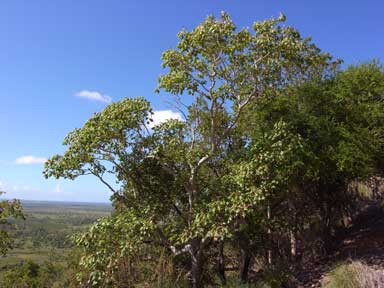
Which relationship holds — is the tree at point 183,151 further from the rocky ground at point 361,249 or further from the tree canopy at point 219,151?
the rocky ground at point 361,249

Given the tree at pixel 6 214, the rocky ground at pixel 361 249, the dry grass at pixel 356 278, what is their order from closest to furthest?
1. the dry grass at pixel 356 278
2. the tree at pixel 6 214
3. the rocky ground at pixel 361 249

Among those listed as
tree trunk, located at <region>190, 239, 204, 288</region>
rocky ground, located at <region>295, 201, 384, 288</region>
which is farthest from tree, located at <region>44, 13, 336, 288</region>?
rocky ground, located at <region>295, 201, 384, 288</region>

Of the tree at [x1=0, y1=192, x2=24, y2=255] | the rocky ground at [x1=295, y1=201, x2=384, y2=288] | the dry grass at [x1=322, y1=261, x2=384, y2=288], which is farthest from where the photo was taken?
the rocky ground at [x1=295, y1=201, x2=384, y2=288]

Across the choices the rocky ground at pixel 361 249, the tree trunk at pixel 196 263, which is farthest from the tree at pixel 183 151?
the rocky ground at pixel 361 249

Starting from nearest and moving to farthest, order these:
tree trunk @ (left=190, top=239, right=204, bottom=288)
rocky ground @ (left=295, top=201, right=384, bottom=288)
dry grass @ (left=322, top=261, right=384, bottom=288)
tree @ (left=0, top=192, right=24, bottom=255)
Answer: dry grass @ (left=322, top=261, right=384, bottom=288) < tree @ (left=0, top=192, right=24, bottom=255) < tree trunk @ (left=190, top=239, right=204, bottom=288) < rocky ground @ (left=295, top=201, right=384, bottom=288)

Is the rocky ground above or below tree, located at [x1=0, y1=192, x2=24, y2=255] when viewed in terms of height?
below

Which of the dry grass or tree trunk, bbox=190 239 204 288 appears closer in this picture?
the dry grass

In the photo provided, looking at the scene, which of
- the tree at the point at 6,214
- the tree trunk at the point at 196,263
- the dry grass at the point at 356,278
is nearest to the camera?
the dry grass at the point at 356,278

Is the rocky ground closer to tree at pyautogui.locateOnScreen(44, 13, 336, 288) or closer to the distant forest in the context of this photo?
the distant forest

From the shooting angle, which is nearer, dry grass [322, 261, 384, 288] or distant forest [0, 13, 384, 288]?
dry grass [322, 261, 384, 288]

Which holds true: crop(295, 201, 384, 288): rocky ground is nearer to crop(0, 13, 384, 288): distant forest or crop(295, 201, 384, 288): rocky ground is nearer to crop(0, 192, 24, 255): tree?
crop(0, 13, 384, 288): distant forest

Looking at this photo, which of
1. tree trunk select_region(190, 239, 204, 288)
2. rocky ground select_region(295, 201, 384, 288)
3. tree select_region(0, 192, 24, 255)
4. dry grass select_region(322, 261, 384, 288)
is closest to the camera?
dry grass select_region(322, 261, 384, 288)

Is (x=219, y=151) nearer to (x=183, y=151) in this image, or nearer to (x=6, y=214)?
(x=183, y=151)

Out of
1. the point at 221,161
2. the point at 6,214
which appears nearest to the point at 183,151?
the point at 221,161
